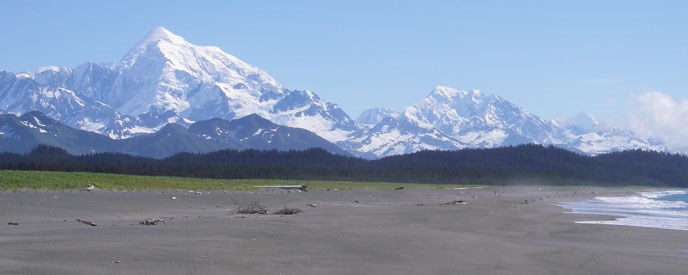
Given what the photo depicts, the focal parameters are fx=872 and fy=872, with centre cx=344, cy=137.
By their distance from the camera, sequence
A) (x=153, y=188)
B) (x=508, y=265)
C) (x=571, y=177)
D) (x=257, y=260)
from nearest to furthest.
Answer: (x=257, y=260), (x=508, y=265), (x=153, y=188), (x=571, y=177)

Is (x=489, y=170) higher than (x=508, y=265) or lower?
higher

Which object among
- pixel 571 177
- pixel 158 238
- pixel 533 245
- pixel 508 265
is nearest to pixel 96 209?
pixel 158 238

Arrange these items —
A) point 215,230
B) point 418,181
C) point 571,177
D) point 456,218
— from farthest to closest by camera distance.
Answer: point 571,177 < point 418,181 < point 456,218 < point 215,230

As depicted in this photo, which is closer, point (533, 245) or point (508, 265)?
point (508, 265)

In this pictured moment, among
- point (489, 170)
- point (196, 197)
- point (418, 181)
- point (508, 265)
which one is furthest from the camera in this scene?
point (489, 170)

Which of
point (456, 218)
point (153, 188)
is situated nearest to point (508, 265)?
point (456, 218)

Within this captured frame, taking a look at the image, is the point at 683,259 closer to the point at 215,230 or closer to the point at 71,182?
the point at 215,230

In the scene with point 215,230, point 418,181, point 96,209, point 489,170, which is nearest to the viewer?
point 215,230

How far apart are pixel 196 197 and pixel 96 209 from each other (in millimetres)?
12784

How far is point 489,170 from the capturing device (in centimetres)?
16375

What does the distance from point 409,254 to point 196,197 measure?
2890cm

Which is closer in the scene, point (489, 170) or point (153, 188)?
point (153, 188)

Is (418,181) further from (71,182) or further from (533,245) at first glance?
(533,245)

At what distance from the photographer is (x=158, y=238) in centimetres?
2114
